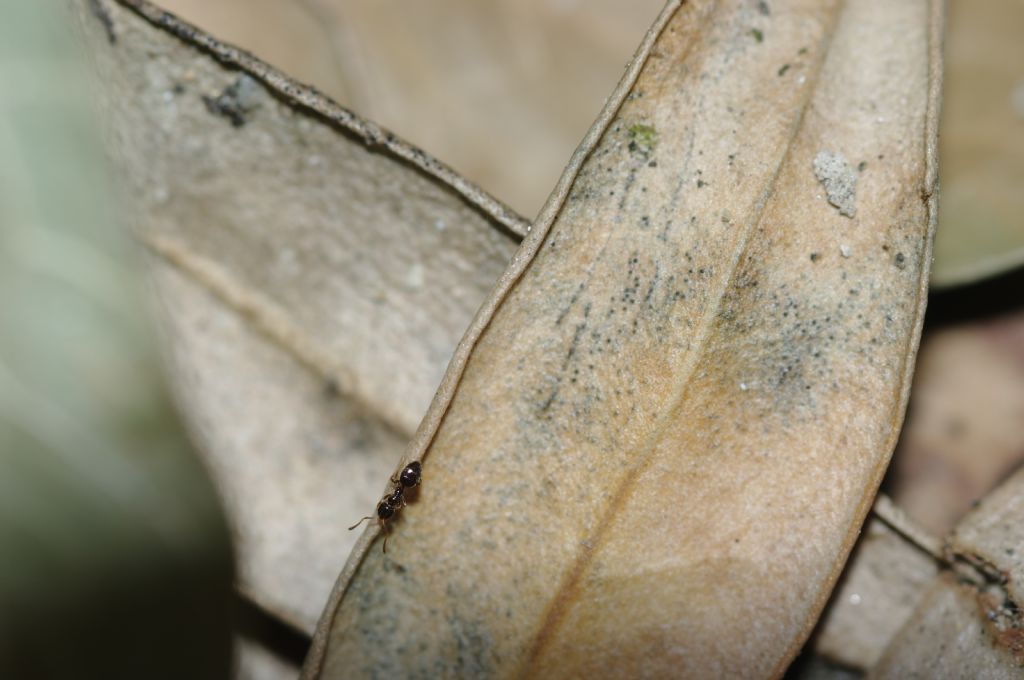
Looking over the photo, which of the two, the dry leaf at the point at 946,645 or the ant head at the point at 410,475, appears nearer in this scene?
the ant head at the point at 410,475

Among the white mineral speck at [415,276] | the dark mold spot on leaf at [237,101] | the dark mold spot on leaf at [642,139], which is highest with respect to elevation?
the dark mold spot on leaf at [642,139]

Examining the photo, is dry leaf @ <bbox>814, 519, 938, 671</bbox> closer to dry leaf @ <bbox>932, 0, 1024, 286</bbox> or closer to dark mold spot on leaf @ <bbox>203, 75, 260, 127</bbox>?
dry leaf @ <bbox>932, 0, 1024, 286</bbox>

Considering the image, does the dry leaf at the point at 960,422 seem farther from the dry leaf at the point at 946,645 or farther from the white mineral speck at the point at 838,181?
the white mineral speck at the point at 838,181

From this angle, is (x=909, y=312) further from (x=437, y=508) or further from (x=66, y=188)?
(x=66, y=188)

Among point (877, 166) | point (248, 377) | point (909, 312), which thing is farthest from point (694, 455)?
point (248, 377)

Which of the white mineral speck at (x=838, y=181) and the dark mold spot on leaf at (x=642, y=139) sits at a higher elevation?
the white mineral speck at (x=838, y=181)

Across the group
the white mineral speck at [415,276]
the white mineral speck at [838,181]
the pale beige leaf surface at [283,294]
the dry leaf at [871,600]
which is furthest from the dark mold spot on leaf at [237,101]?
the dry leaf at [871,600]

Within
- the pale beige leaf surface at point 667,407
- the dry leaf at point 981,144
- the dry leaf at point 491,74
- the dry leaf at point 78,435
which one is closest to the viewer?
the pale beige leaf surface at point 667,407
